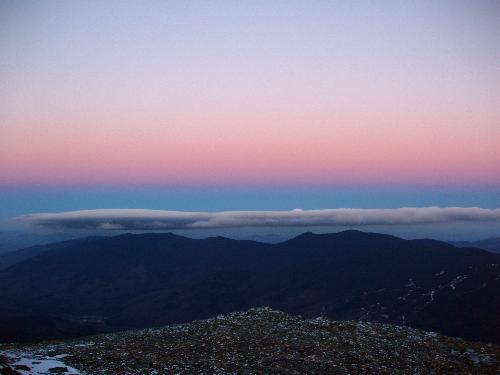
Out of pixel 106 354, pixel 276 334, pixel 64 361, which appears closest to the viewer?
pixel 64 361

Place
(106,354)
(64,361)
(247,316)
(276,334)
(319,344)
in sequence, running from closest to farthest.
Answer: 1. (64,361)
2. (106,354)
3. (319,344)
4. (276,334)
5. (247,316)

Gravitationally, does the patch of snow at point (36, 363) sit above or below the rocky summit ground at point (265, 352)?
above

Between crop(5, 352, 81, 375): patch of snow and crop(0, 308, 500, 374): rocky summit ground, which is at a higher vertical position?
crop(5, 352, 81, 375): patch of snow

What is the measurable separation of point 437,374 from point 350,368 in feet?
22.2

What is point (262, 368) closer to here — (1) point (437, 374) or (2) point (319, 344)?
(2) point (319, 344)

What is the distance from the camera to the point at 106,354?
3606 centimetres

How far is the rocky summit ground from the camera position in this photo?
110 ft

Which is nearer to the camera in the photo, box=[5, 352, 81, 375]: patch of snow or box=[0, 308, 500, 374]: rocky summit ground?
box=[5, 352, 81, 375]: patch of snow

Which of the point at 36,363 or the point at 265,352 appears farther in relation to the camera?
the point at 265,352

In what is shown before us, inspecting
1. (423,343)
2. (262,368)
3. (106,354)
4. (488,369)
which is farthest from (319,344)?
(106,354)

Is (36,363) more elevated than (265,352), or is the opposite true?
(36,363)

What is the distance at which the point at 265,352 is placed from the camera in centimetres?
3744

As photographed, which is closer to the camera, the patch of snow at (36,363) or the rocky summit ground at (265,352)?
the patch of snow at (36,363)

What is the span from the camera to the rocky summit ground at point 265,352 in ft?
110
